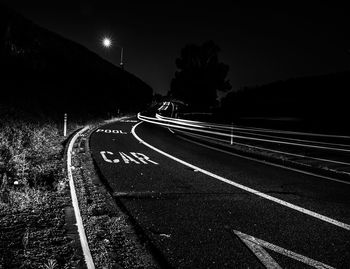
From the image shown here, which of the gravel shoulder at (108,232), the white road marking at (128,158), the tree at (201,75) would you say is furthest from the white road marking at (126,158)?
the tree at (201,75)

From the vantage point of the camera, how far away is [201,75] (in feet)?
235

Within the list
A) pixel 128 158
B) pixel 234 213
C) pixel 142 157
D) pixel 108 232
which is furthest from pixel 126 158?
pixel 108 232

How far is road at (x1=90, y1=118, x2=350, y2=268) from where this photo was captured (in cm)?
371

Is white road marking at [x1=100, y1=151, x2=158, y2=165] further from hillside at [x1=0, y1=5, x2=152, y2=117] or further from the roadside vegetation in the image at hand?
hillside at [x1=0, y1=5, x2=152, y2=117]

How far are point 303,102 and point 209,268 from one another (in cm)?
4883

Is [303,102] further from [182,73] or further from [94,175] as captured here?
[94,175]

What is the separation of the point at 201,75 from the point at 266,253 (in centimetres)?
6979

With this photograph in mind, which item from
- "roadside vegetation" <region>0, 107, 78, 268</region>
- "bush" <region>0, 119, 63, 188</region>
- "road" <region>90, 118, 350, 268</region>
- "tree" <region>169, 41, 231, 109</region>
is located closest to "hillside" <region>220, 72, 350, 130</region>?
"tree" <region>169, 41, 231, 109</region>

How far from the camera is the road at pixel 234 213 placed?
371 centimetres

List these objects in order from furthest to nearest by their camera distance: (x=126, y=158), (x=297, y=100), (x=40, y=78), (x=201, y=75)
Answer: (x=201, y=75) < (x=297, y=100) < (x=40, y=78) < (x=126, y=158)

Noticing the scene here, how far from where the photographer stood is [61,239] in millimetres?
3865

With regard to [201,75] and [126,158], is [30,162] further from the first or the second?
[201,75]

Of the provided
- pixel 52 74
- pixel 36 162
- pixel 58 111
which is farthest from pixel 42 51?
pixel 36 162

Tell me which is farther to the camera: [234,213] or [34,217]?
[234,213]
